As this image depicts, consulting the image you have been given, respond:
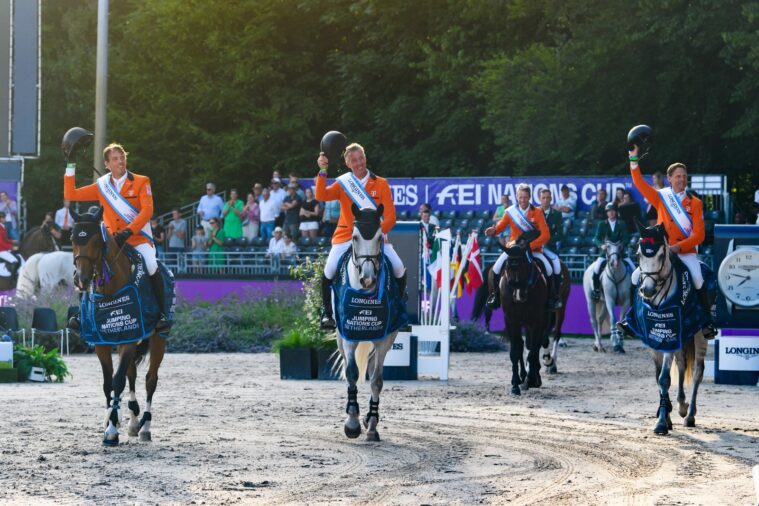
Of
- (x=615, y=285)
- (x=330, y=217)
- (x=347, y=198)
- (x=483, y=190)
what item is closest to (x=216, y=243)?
(x=330, y=217)

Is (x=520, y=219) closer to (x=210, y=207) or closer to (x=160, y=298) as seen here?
(x=160, y=298)

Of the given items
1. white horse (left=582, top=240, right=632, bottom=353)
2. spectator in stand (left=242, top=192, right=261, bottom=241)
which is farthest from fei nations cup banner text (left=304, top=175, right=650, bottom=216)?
white horse (left=582, top=240, right=632, bottom=353)

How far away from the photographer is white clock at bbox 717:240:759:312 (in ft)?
56.4

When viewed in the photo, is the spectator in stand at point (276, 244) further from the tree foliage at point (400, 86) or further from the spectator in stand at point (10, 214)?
the tree foliage at point (400, 86)

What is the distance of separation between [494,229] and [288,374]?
364cm

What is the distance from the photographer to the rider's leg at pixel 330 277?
12656 millimetres

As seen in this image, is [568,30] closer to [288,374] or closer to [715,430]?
[288,374]

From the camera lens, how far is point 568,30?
36844 millimetres

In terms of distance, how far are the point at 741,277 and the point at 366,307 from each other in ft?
21.9

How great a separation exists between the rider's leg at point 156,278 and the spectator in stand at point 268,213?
18.9m

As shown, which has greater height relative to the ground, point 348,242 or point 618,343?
point 348,242

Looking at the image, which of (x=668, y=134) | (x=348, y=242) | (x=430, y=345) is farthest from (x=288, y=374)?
(x=668, y=134)

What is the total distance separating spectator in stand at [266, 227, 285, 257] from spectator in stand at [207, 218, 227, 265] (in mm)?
1230

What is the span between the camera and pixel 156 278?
12.3 meters
